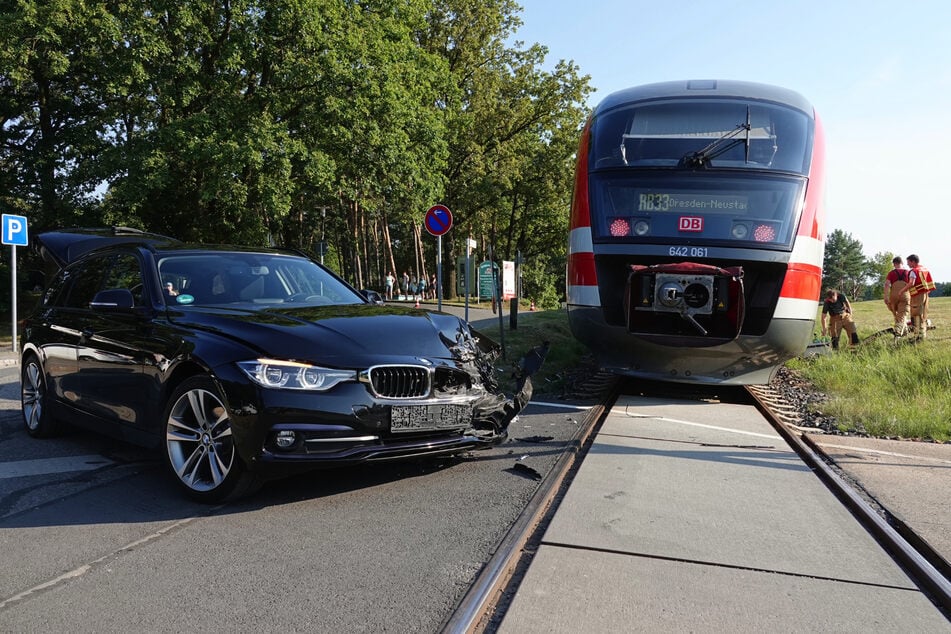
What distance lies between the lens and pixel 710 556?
3605mm

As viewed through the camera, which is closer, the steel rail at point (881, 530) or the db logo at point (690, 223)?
the steel rail at point (881, 530)

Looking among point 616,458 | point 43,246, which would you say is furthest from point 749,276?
point 43,246

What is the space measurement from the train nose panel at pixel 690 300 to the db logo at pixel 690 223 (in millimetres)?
428

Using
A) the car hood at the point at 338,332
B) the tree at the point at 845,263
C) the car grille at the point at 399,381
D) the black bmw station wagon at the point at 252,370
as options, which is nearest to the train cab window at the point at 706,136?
the black bmw station wagon at the point at 252,370

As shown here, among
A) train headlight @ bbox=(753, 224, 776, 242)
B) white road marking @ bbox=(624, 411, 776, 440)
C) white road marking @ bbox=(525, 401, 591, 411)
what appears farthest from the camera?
white road marking @ bbox=(525, 401, 591, 411)

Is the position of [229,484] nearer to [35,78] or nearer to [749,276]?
[749,276]

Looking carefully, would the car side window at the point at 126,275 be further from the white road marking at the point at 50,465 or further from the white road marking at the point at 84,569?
the white road marking at the point at 84,569

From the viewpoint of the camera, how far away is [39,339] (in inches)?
252

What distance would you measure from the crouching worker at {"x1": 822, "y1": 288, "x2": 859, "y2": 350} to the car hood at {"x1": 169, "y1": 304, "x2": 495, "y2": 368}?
478 inches

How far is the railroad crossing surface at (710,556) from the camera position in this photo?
2939 mm

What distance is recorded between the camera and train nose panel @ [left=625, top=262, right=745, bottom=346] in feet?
24.7

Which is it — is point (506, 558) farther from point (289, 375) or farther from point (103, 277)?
point (103, 277)

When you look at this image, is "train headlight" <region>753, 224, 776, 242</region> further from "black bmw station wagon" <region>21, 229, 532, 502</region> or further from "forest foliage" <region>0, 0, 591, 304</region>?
"forest foliage" <region>0, 0, 591, 304</region>

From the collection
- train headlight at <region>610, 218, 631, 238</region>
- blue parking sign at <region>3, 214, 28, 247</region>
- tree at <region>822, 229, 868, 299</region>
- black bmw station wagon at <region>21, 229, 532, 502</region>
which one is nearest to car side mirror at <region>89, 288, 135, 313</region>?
black bmw station wagon at <region>21, 229, 532, 502</region>
